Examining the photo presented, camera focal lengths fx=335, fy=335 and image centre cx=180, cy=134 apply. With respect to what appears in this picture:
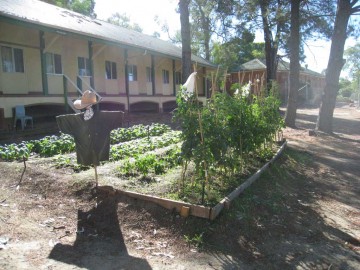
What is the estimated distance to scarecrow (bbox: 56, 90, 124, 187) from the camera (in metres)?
5.21

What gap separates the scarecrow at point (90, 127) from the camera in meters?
5.21

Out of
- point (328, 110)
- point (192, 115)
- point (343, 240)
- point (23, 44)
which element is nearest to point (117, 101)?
point (23, 44)

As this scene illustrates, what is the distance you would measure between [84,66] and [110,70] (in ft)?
7.14

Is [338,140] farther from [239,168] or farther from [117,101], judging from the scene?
[117,101]

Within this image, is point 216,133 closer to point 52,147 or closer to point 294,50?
point 52,147

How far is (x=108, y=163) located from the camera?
22.5 ft

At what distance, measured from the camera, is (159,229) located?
4383 mm

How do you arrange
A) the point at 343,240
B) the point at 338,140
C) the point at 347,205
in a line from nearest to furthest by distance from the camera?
the point at 343,240 < the point at 347,205 < the point at 338,140

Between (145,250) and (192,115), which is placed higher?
(192,115)

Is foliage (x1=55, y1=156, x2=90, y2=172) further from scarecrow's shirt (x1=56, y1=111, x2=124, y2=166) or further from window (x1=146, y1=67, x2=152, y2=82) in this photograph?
window (x1=146, y1=67, x2=152, y2=82)

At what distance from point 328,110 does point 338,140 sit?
215 centimetres

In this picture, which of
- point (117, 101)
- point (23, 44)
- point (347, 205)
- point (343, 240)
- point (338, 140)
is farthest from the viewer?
point (117, 101)

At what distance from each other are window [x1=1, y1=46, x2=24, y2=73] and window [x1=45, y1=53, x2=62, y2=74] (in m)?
1.38

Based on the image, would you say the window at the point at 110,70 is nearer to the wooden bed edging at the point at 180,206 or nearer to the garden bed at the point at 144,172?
the garden bed at the point at 144,172
